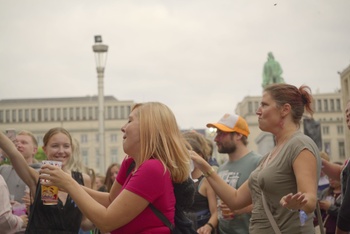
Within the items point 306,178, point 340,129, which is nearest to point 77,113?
point 340,129

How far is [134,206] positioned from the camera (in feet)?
11.0

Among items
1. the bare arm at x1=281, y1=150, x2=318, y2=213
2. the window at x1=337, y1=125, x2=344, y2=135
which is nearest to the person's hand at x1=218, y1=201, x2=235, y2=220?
the bare arm at x1=281, y1=150, x2=318, y2=213

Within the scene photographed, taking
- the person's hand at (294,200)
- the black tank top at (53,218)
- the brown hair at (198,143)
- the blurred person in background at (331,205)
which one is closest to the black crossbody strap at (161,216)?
the person's hand at (294,200)

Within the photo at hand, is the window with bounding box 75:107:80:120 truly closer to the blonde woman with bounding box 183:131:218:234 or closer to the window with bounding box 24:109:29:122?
the window with bounding box 24:109:29:122

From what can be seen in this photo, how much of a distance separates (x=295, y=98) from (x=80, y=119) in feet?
407

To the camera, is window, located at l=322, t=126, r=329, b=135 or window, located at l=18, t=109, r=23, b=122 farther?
window, located at l=18, t=109, r=23, b=122

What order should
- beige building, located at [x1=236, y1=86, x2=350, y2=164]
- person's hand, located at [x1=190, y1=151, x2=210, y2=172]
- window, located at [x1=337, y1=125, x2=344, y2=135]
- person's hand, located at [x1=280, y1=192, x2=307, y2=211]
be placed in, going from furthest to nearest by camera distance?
window, located at [x1=337, y1=125, x2=344, y2=135] < beige building, located at [x1=236, y1=86, x2=350, y2=164] < person's hand, located at [x1=190, y1=151, x2=210, y2=172] < person's hand, located at [x1=280, y1=192, x2=307, y2=211]

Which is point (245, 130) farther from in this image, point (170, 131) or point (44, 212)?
point (170, 131)

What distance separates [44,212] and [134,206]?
1.68m

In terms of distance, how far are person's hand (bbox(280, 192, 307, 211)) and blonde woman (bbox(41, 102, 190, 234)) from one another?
2.01 feet

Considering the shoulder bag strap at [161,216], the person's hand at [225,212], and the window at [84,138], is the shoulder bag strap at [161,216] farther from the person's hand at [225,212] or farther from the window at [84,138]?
the window at [84,138]

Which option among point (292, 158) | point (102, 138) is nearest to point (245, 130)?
point (292, 158)

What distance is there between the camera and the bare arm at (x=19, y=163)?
4657 millimetres

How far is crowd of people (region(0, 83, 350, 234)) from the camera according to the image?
3391 mm
